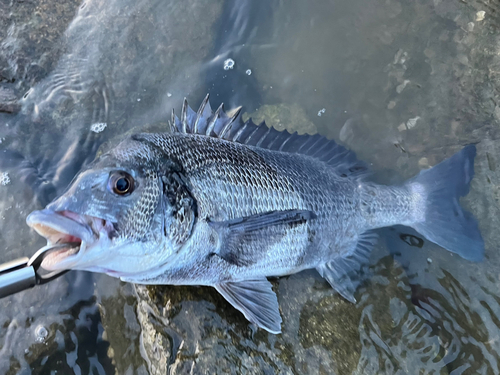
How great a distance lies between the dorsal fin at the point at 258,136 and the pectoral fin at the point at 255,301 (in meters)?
1.17

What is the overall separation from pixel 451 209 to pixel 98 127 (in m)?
3.75

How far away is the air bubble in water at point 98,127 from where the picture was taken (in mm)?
3547

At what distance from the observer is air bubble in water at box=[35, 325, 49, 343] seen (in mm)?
2775

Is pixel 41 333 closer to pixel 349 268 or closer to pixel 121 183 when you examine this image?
pixel 121 183

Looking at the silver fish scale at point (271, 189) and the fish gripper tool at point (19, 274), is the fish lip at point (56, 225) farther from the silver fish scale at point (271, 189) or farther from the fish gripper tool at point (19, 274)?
the silver fish scale at point (271, 189)

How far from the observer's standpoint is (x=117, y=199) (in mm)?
1782

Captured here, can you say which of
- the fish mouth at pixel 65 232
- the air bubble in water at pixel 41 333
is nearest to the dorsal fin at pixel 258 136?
the fish mouth at pixel 65 232

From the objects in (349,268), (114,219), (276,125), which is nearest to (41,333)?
(114,219)

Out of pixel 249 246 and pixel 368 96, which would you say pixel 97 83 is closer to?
pixel 249 246

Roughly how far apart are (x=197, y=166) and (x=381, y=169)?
2368mm

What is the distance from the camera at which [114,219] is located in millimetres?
1734

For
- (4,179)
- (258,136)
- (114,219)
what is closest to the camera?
(114,219)

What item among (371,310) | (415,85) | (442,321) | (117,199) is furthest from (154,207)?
(415,85)

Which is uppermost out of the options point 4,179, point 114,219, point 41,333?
point 114,219
